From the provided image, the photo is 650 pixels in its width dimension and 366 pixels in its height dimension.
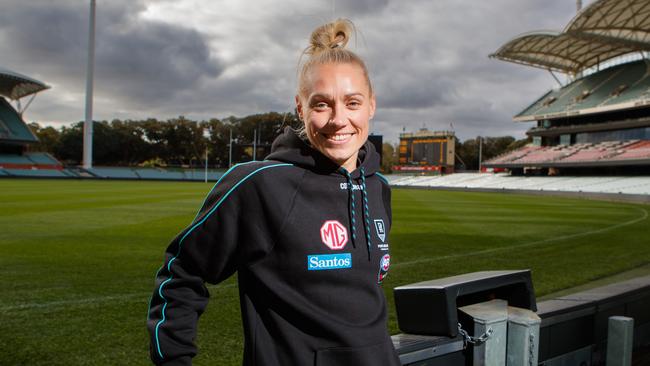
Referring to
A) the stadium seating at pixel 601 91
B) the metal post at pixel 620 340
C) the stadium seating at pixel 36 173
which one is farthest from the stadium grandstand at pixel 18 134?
the metal post at pixel 620 340

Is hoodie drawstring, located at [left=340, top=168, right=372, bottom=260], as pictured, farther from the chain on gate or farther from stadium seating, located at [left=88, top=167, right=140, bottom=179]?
stadium seating, located at [left=88, top=167, right=140, bottom=179]

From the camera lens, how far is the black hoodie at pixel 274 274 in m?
1.52

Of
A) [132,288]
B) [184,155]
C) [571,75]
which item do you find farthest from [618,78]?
[184,155]

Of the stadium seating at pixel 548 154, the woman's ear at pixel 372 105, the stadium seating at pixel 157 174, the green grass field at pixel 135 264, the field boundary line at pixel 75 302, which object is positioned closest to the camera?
the woman's ear at pixel 372 105

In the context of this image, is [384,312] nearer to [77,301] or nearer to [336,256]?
[336,256]

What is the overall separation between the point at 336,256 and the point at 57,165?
76.4 meters

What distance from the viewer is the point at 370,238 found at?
1.77 meters

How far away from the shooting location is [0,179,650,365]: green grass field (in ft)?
12.1

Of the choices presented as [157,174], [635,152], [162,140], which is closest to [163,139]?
[162,140]

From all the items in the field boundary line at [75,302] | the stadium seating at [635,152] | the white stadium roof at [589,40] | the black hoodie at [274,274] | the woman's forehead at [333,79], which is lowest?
the field boundary line at [75,302]

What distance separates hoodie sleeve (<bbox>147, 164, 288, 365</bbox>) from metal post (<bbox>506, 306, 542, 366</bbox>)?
1523 millimetres

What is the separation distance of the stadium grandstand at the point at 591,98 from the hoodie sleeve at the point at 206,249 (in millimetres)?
45445

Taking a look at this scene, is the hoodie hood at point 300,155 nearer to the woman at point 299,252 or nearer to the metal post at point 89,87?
the woman at point 299,252

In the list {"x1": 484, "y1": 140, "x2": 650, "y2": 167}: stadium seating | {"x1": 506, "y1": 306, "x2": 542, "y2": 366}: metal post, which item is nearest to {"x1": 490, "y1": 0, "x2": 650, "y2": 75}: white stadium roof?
{"x1": 484, "y1": 140, "x2": 650, "y2": 167}: stadium seating
